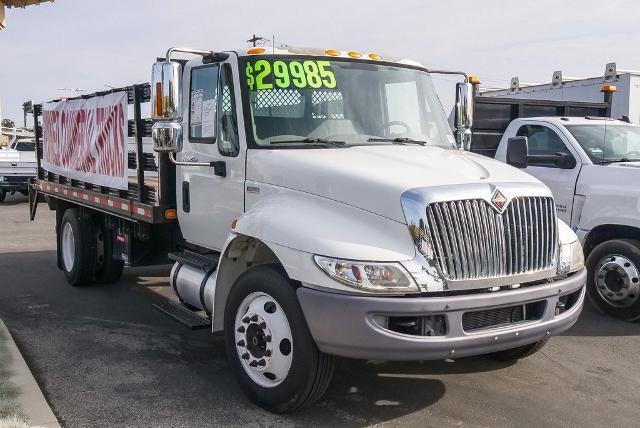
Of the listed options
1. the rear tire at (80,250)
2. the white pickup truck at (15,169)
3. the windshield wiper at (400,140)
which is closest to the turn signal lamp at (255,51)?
the windshield wiper at (400,140)

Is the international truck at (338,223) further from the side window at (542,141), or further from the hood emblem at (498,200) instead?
the side window at (542,141)

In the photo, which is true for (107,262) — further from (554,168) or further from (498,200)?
(498,200)

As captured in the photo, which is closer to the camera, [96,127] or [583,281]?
[583,281]

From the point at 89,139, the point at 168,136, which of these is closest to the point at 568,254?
the point at 168,136

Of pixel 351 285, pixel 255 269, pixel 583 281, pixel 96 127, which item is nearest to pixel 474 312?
pixel 351 285

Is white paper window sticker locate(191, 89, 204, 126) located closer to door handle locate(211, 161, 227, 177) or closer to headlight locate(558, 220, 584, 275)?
door handle locate(211, 161, 227, 177)

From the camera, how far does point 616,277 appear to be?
6617 mm

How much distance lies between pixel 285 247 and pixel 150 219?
97.5 inches

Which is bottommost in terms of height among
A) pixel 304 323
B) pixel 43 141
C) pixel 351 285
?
pixel 304 323

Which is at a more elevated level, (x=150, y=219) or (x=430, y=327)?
(x=150, y=219)

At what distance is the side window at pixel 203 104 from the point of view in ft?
17.1

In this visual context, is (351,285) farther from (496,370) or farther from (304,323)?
(496,370)

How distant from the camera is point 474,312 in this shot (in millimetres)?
3885

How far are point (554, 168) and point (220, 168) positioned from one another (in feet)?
13.2
